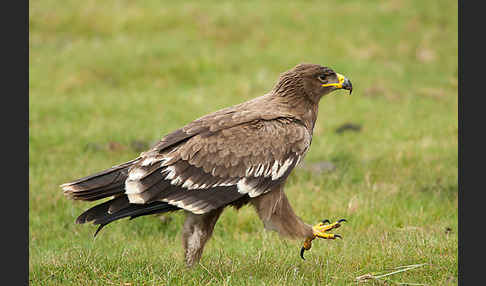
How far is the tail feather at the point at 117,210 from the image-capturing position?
6.28 metres

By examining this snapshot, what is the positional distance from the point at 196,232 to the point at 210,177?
0.67 metres

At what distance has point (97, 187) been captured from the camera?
20.9 ft

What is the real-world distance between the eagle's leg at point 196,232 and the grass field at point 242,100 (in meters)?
0.19

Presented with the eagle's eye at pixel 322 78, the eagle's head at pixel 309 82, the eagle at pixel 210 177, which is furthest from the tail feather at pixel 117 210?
the eagle's eye at pixel 322 78

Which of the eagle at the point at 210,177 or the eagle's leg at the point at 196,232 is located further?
the eagle's leg at the point at 196,232

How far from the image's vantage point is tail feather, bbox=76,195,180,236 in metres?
6.28

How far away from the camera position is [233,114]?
687cm

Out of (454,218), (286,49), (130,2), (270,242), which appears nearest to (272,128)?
(270,242)

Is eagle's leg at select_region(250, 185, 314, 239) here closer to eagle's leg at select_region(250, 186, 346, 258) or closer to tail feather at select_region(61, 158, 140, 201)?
eagle's leg at select_region(250, 186, 346, 258)

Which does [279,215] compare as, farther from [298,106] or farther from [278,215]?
[298,106]

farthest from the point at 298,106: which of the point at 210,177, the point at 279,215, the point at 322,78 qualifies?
the point at 210,177

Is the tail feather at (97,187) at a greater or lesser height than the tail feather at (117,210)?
greater

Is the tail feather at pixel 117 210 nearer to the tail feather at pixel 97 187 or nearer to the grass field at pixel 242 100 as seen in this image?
the tail feather at pixel 97 187

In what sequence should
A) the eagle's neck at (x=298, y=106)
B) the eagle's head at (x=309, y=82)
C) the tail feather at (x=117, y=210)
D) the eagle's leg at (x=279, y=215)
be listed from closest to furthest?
the tail feather at (x=117, y=210), the eagle's leg at (x=279, y=215), the eagle's neck at (x=298, y=106), the eagle's head at (x=309, y=82)
